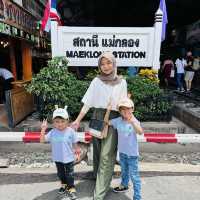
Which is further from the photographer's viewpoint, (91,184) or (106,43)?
(106,43)

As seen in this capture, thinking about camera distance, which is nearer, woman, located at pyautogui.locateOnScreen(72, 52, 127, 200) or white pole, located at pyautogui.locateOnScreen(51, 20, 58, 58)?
woman, located at pyautogui.locateOnScreen(72, 52, 127, 200)

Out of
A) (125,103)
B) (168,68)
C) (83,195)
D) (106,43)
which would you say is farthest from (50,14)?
(168,68)

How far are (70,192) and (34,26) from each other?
1114cm

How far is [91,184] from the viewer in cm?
396

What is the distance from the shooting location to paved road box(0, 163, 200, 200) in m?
3.66

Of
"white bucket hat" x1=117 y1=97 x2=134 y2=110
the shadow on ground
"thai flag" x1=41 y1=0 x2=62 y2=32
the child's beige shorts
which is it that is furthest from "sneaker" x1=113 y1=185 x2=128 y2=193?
the child's beige shorts

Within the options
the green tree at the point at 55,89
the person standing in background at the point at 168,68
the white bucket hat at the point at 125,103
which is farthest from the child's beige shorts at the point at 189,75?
the white bucket hat at the point at 125,103

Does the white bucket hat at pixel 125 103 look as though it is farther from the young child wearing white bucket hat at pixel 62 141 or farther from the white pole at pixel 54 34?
the white pole at pixel 54 34

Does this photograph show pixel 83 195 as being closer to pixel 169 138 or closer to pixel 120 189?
pixel 120 189

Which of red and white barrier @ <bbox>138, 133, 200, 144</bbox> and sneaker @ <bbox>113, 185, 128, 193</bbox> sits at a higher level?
red and white barrier @ <bbox>138, 133, 200, 144</bbox>

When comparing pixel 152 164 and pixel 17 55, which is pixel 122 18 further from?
pixel 152 164

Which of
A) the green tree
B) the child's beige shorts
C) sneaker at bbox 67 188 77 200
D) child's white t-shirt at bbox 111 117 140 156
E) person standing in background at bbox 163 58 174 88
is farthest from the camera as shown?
person standing in background at bbox 163 58 174 88

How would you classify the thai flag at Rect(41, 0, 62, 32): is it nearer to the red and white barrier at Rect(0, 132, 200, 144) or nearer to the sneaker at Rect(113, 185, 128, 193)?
the red and white barrier at Rect(0, 132, 200, 144)

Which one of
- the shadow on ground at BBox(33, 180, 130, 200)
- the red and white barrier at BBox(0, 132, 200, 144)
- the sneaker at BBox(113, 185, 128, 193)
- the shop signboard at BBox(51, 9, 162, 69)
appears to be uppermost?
the shop signboard at BBox(51, 9, 162, 69)
